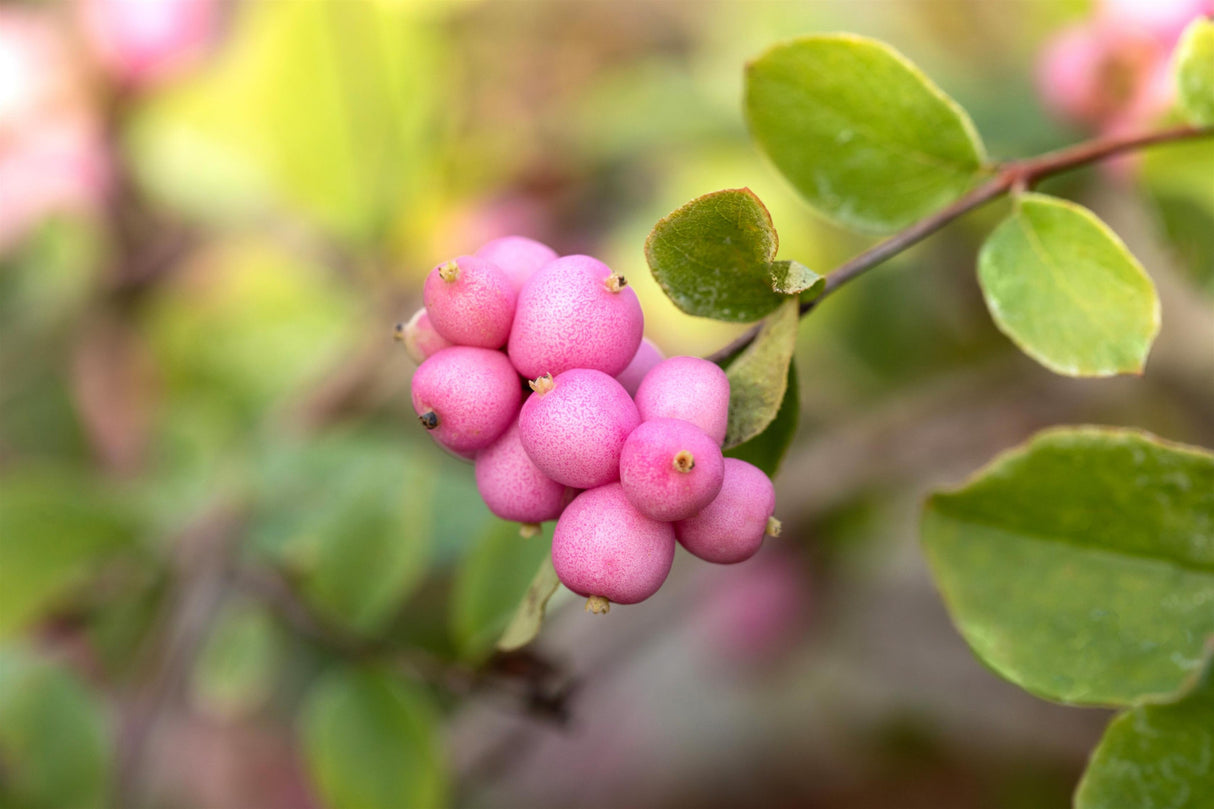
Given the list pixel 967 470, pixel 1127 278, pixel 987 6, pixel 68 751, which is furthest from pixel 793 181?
pixel 987 6

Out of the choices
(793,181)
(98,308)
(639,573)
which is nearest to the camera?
(639,573)

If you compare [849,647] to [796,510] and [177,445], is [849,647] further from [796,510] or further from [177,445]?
[177,445]

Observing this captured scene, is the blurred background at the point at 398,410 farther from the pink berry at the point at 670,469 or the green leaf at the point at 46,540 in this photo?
the pink berry at the point at 670,469

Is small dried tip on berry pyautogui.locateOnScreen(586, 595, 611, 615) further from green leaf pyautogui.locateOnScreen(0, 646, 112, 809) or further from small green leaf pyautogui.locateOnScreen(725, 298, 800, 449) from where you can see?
green leaf pyautogui.locateOnScreen(0, 646, 112, 809)

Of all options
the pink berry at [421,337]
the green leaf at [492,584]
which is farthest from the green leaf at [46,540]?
the pink berry at [421,337]

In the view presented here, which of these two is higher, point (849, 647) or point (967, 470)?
point (967, 470)

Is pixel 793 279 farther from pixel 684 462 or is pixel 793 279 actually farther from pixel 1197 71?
pixel 1197 71
